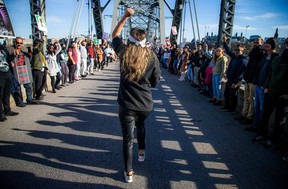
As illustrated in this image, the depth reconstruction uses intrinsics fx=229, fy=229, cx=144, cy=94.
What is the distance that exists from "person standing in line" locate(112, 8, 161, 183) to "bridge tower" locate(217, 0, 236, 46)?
31.3 feet

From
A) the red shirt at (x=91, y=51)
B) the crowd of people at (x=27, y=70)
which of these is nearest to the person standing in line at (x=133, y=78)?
the crowd of people at (x=27, y=70)

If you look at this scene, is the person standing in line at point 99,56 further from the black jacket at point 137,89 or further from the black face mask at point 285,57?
the black jacket at point 137,89

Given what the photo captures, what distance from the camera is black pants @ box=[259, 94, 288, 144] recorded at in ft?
14.3

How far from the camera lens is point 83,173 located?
331 cm

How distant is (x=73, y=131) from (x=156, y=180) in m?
2.52

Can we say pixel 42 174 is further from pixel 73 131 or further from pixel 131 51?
pixel 131 51

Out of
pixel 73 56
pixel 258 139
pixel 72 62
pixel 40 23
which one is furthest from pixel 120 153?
pixel 73 56

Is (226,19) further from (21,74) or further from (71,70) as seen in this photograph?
(21,74)

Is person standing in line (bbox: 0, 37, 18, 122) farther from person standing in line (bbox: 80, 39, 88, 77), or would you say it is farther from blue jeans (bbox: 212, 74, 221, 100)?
person standing in line (bbox: 80, 39, 88, 77)

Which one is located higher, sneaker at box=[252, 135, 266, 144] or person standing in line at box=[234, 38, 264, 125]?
person standing in line at box=[234, 38, 264, 125]

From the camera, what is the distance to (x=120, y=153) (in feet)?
13.1

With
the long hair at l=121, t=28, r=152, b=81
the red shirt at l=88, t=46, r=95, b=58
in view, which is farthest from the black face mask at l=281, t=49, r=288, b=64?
the red shirt at l=88, t=46, r=95, b=58

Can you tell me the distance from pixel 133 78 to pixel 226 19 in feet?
34.0

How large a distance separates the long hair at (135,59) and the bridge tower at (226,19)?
31.5 ft
